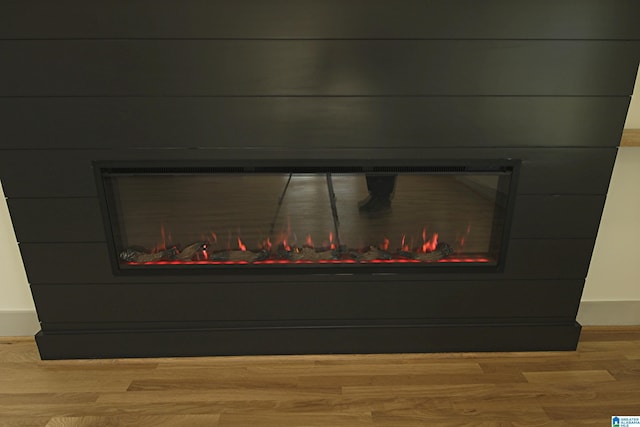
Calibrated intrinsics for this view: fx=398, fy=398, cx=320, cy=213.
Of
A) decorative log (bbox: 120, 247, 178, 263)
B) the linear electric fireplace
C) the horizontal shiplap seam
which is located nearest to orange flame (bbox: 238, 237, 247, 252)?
the linear electric fireplace

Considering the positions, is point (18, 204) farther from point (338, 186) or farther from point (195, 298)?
point (338, 186)

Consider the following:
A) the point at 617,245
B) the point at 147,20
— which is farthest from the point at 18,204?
the point at 617,245

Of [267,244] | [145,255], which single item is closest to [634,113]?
[267,244]

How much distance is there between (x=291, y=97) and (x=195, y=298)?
87cm

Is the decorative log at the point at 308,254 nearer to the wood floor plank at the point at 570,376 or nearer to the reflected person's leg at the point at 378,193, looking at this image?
the reflected person's leg at the point at 378,193

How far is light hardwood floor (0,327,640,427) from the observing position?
1368 mm

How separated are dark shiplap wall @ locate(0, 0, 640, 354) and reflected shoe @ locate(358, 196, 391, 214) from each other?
0.20 metres

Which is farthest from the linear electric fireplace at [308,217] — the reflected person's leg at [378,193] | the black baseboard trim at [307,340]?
the black baseboard trim at [307,340]

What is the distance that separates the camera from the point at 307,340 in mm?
1667

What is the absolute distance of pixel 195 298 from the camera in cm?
160

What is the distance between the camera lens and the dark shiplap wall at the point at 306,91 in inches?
50.4

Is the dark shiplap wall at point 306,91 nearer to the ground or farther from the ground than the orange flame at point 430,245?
farther from the ground

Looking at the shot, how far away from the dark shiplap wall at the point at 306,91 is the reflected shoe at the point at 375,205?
0.64 ft

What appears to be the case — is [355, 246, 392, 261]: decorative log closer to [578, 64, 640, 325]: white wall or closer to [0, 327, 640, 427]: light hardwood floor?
[0, 327, 640, 427]: light hardwood floor
